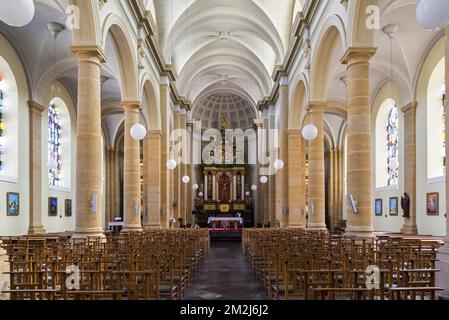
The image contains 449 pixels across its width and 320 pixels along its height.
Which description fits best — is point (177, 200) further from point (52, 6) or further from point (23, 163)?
point (52, 6)

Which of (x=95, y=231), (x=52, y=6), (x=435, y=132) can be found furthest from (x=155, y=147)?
(x=435, y=132)

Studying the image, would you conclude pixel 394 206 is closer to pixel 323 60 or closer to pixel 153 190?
pixel 323 60

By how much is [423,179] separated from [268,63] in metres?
13.9

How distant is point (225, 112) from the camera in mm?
41375

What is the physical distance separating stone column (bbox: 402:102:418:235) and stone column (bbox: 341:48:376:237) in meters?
7.74

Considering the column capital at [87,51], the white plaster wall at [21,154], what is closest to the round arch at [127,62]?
the white plaster wall at [21,154]

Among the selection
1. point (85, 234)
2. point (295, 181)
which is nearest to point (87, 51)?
point (85, 234)

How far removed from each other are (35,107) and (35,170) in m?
2.46

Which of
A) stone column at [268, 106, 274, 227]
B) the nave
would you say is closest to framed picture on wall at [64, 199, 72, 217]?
stone column at [268, 106, 274, 227]

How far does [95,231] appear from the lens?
11.8 metres

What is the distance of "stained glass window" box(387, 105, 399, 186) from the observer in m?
22.0

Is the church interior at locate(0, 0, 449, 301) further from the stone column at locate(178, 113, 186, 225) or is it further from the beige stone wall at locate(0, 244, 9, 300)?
the stone column at locate(178, 113, 186, 225)

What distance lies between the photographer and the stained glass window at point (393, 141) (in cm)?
2203

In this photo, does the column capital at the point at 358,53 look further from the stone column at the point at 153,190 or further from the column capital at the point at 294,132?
the stone column at the point at 153,190
